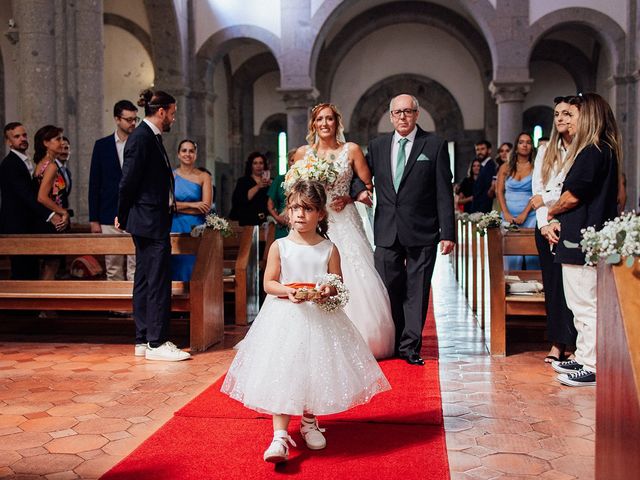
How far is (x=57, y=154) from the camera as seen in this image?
22.1 ft

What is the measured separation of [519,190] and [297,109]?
29.0 ft

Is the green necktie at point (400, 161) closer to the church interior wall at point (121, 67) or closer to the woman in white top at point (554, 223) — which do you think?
the woman in white top at point (554, 223)

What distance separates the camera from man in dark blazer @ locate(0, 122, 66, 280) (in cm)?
659

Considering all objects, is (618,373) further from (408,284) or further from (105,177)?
(105,177)

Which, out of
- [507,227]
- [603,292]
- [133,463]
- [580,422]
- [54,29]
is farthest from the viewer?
[54,29]

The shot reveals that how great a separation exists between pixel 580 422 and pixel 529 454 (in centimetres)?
63

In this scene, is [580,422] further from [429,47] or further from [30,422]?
[429,47]

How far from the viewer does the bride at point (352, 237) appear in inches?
205

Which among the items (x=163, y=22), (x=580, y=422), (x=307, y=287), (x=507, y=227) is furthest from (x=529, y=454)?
(x=163, y=22)

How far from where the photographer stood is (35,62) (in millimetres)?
9070

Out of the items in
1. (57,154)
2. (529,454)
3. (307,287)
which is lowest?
(529,454)

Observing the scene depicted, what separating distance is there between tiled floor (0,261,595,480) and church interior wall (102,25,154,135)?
Answer: 12.7 m

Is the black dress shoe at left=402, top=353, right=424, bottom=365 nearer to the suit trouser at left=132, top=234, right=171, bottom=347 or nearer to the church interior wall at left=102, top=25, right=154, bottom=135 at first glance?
the suit trouser at left=132, top=234, right=171, bottom=347

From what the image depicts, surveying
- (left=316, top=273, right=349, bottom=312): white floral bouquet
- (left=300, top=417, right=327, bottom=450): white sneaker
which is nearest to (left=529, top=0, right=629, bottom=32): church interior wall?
(left=316, top=273, right=349, bottom=312): white floral bouquet
